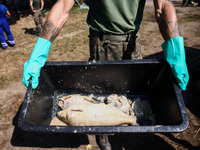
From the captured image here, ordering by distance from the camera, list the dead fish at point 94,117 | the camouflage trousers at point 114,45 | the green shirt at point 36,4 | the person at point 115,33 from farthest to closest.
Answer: the green shirt at point 36,4 → the camouflage trousers at point 114,45 → the person at point 115,33 → the dead fish at point 94,117

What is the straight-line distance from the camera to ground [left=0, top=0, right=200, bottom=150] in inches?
85.6

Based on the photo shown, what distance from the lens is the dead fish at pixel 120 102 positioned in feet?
6.09

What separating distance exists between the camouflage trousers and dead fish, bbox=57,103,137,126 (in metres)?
0.85

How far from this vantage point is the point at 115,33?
1.82 meters

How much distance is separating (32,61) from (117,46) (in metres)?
1.10

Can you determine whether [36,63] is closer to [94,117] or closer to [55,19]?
[55,19]

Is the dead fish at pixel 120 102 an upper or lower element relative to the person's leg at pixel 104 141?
upper

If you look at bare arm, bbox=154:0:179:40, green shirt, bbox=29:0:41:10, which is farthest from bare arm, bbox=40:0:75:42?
green shirt, bbox=29:0:41:10

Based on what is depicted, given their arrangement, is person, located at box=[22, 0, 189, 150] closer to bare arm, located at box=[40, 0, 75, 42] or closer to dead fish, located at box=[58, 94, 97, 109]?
bare arm, located at box=[40, 0, 75, 42]

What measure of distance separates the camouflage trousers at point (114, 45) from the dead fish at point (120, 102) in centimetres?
59

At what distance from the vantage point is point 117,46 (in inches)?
77.2

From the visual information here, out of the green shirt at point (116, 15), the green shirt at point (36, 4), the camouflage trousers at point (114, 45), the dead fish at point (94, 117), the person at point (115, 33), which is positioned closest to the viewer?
the dead fish at point (94, 117)

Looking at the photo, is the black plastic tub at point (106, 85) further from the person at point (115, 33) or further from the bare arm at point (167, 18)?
the bare arm at point (167, 18)

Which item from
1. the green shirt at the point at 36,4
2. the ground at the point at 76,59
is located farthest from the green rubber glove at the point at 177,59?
the green shirt at the point at 36,4
